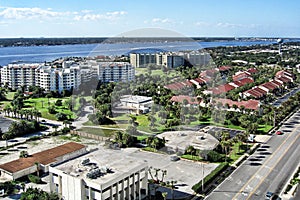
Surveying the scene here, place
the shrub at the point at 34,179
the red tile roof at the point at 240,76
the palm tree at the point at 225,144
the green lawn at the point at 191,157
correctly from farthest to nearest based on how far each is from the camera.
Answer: the red tile roof at the point at 240,76, the palm tree at the point at 225,144, the green lawn at the point at 191,157, the shrub at the point at 34,179

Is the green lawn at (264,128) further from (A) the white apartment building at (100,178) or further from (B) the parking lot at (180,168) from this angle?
(A) the white apartment building at (100,178)

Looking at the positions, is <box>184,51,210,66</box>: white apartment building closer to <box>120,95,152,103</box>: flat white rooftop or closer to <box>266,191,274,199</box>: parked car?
<box>120,95,152,103</box>: flat white rooftop

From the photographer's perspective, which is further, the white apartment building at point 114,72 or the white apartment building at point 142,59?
the white apartment building at point 114,72

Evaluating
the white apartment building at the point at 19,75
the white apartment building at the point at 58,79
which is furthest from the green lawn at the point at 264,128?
the white apartment building at the point at 19,75

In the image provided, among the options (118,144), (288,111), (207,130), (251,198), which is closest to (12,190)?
(118,144)

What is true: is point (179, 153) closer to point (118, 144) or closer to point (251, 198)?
point (118, 144)

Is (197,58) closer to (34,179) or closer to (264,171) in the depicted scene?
(264,171)

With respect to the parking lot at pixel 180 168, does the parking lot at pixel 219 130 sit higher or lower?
higher
